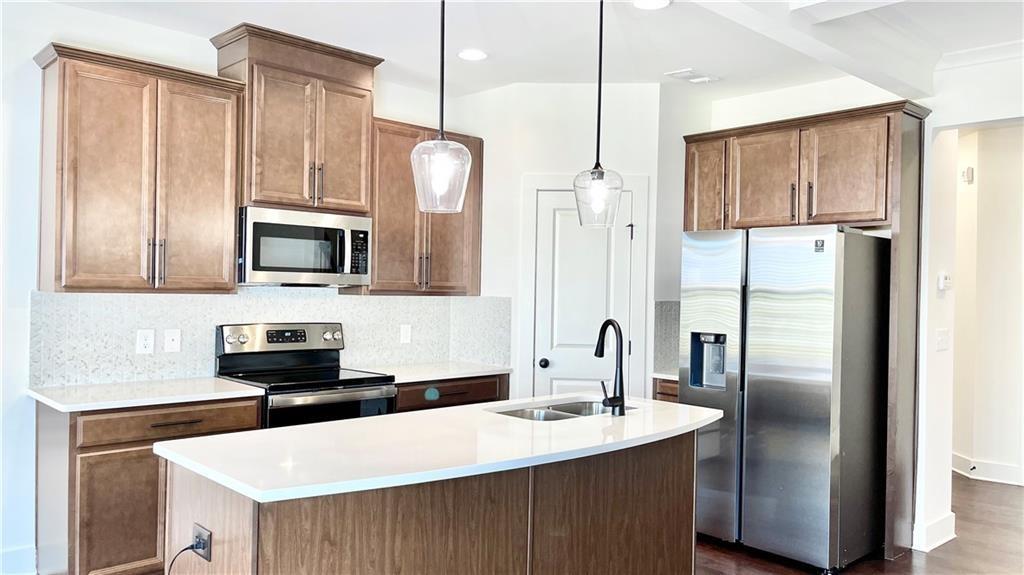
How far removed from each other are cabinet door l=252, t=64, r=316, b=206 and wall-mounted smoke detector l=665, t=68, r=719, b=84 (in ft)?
6.60

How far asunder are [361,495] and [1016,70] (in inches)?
150

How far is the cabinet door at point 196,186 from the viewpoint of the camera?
3406 mm

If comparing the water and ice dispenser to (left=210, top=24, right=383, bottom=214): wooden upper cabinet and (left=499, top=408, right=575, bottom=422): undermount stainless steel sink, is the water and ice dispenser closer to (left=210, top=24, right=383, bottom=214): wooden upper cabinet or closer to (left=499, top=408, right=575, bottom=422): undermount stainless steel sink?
(left=499, top=408, right=575, bottom=422): undermount stainless steel sink

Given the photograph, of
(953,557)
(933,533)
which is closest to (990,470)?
(933,533)

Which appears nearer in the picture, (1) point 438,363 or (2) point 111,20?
(2) point 111,20

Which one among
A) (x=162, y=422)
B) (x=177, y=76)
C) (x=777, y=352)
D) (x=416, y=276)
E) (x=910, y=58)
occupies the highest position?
(x=910, y=58)

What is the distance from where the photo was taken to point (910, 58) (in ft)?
12.3

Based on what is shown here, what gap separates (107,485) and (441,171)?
6.46 feet

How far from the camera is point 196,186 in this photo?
3510 millimetres

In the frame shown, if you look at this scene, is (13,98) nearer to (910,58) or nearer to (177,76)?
(177,76)

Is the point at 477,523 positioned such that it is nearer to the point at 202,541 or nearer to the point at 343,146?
the point at 202,541

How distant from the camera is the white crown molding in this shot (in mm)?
3721

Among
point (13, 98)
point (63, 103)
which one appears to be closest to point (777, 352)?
point (63, 103)

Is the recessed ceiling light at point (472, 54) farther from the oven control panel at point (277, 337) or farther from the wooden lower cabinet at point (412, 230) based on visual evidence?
the oven control panel at point (277, 337)
